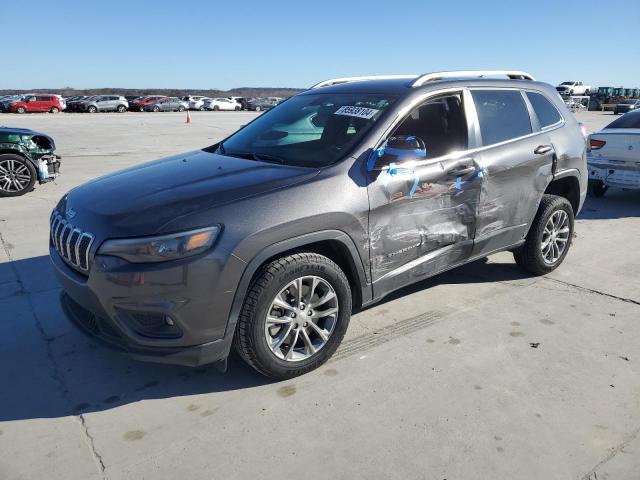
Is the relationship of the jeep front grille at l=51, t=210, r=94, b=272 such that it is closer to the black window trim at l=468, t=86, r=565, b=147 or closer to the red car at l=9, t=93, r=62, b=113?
the black window trim at l=468, t=86, r=565, b=147

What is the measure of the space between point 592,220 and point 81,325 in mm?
6856

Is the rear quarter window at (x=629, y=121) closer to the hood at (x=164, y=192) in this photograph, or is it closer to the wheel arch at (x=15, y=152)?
the hood at (x=164, y=192)

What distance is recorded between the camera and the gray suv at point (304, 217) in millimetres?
2803

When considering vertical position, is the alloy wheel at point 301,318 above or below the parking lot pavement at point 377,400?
above

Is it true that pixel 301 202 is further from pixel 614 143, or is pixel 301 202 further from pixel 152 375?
pixel 614 143

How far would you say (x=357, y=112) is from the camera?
3.81 metres

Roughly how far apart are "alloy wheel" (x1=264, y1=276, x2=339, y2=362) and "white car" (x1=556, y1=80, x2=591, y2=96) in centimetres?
5906

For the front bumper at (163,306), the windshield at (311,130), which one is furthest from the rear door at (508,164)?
the front bumper at (163,306)

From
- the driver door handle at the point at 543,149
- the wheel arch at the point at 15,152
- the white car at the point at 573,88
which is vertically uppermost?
the white car at the point at 573,88

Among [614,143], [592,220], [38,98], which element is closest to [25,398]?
[592,220]

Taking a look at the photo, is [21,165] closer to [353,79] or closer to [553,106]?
[353,79]

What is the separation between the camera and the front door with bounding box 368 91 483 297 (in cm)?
344

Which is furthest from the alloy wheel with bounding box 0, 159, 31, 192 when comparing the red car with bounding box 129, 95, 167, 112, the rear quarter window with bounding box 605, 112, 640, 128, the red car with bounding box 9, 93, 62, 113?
the red car with bounding box 129, 95, 167, 112

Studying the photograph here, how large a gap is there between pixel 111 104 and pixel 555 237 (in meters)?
51.1
